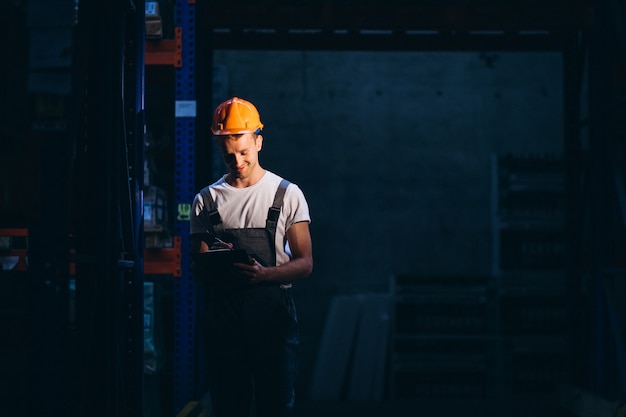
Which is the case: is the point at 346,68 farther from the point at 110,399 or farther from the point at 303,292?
the point at 110,399

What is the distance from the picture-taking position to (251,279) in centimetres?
429

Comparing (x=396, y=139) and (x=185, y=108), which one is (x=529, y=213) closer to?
(x=396, y=139)

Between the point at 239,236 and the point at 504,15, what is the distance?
4590 millimetres

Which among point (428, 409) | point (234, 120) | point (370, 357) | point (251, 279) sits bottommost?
point (428, 409)

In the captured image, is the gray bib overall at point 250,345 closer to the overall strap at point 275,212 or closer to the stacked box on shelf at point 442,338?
the overall strap at point 275,212

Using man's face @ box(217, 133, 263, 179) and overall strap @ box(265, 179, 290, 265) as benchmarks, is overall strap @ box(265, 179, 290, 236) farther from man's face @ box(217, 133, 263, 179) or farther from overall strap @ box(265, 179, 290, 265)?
man's face @ box(217, 133, 263, 179)

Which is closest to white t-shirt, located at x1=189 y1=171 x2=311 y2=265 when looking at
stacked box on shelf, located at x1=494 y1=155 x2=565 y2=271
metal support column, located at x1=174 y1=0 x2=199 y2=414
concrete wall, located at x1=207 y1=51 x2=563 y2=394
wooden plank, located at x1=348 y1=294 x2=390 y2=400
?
metal support column, located at x1=174 y1=0 x2=199 y2=414

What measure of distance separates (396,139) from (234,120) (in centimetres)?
749

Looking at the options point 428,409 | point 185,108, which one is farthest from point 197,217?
point 428,409

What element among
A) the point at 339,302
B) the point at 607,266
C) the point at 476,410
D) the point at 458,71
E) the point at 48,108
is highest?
the point at 458,71

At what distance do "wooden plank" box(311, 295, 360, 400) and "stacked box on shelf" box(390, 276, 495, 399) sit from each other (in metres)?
0.55

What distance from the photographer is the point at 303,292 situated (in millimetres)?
11617

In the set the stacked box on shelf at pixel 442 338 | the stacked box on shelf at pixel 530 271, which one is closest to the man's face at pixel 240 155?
the stacked box on shelf at pixel 442 338

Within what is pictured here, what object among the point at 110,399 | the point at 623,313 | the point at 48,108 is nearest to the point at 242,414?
the point at 110,399
